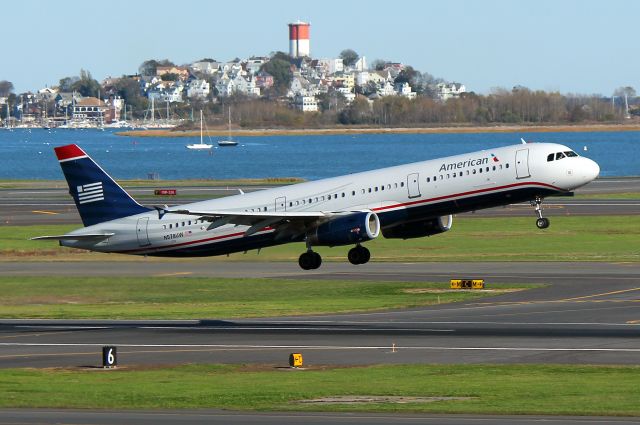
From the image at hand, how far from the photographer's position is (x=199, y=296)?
88438 mm

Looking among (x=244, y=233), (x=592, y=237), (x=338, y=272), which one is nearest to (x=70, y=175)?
(x=244, y=233)

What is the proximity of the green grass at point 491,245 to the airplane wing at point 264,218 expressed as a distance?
113 feet

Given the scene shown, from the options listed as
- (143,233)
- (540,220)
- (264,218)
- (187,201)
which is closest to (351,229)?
(264,218)

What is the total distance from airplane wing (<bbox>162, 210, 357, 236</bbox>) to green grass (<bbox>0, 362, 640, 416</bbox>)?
13549 millimetres

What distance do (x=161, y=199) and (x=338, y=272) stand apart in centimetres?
6375

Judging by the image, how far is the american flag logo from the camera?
7975cm

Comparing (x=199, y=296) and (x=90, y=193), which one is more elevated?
(x=90, y=193)

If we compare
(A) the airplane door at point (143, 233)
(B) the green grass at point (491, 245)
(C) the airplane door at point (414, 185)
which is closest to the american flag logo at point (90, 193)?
(A) the airplane door at point (143, 233)

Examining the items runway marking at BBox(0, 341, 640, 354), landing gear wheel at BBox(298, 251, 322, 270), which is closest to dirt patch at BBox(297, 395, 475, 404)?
runway marking at BBox(0, 341, 640, 354)

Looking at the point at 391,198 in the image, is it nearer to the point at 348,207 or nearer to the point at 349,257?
the point at 348,207

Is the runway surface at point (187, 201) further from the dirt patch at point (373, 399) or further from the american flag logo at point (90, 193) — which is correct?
the dirt patch at point (373, 399)

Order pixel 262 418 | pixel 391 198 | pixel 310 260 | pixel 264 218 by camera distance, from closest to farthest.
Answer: pixel 262 418, pixel 391 198, pixel 264 218, pixel 310 260

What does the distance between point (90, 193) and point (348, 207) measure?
17.2 m

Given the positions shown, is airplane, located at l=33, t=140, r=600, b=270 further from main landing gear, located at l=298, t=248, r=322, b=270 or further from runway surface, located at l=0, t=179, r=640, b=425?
runway surface, located at l=0, t=179, r=640, b=425
